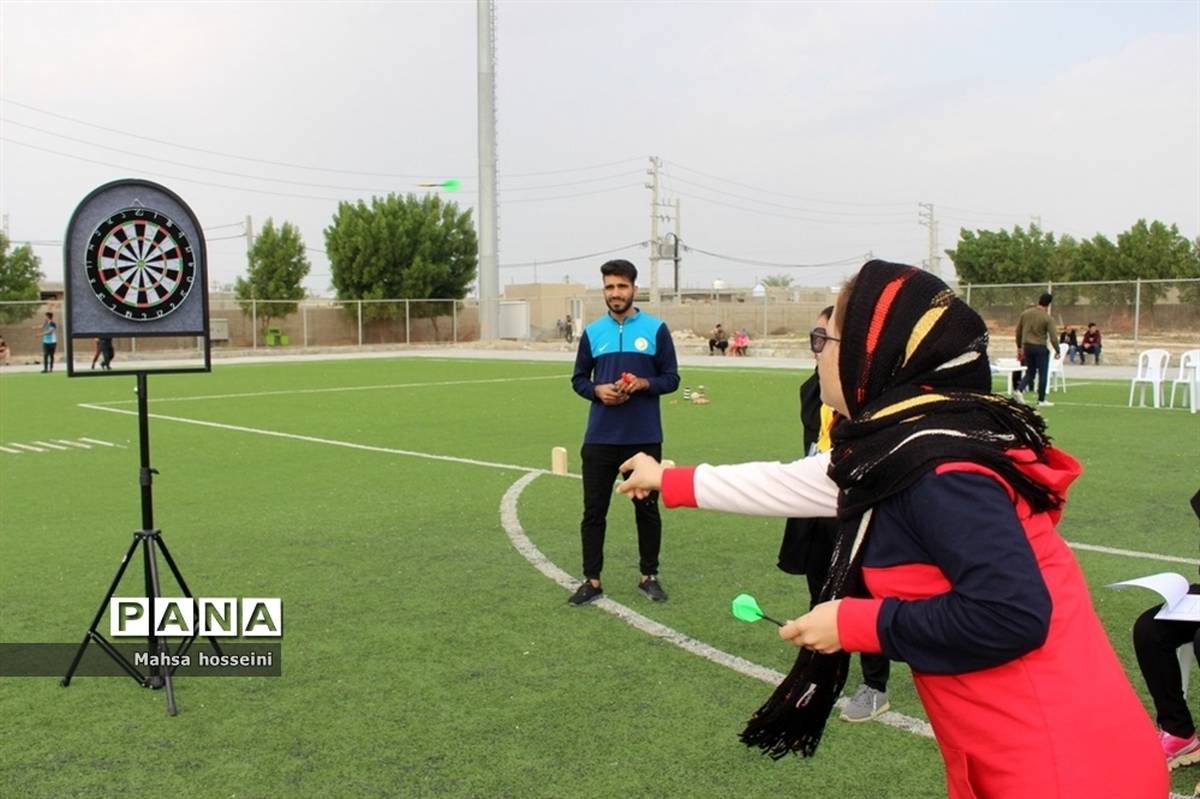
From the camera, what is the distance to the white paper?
408cm

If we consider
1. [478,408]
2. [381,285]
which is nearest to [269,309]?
[381,285]

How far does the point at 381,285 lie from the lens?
192 ft

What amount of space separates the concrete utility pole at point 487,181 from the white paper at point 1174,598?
47.8m

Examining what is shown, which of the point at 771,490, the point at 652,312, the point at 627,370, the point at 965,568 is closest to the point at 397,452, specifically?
the point at 627,370

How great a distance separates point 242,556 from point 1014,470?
23.2 feet

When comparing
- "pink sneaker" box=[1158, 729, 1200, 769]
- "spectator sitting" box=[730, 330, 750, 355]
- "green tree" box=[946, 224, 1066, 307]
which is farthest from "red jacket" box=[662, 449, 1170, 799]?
"green tree" box=[946, 224, 1066, 307]

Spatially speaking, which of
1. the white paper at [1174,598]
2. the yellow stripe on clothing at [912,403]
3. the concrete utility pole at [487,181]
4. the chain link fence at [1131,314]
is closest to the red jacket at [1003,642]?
the yellow stripe on clothing at [912,403]

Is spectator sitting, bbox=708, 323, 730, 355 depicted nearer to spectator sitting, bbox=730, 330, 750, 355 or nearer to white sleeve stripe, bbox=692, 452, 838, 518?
spectator sitting, bbox=730, 330, 750, 355

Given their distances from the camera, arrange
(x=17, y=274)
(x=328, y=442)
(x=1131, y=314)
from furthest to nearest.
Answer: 1. (x=17, y=274)
2. (x=1131, y=314)
3. (x=328, y=442)

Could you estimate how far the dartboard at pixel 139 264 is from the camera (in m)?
4.83

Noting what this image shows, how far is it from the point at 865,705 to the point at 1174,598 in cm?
138

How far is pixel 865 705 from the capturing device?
4.88 metres

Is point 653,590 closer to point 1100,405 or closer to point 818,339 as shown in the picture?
point 818,339

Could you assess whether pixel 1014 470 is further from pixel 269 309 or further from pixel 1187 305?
pixel 269 309
